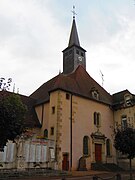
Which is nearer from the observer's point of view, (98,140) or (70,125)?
(70,125)

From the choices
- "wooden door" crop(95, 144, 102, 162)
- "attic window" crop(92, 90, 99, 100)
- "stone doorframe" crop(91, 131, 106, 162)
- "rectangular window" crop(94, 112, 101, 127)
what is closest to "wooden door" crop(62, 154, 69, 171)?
"stone doorframe" crop(91, 131, 106, 162)

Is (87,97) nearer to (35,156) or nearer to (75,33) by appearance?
(35,156)

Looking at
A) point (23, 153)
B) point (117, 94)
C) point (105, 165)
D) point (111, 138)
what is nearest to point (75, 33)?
point (117, 94)

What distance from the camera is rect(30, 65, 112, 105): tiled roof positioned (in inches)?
1010

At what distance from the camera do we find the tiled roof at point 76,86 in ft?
84.1

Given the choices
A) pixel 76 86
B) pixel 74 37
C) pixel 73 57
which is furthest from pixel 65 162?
pixel 74 37

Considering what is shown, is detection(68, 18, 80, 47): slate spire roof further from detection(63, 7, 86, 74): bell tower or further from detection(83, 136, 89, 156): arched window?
detection(83, 136, 89, 156): arched window

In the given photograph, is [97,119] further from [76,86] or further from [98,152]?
[76,86]

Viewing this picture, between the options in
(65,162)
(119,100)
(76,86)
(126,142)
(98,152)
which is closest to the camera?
(126,142)

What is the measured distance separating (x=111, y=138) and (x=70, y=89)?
871 centimetres

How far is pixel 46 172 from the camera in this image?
17.9 m

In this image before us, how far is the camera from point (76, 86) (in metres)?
27.3

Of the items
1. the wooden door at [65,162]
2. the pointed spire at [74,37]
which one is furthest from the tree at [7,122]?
the pointed spire at [74,37]

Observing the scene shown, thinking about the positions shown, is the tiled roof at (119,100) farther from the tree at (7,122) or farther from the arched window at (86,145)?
the tree at (7,122)
